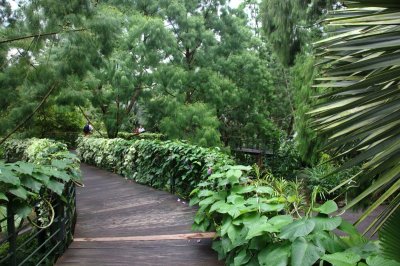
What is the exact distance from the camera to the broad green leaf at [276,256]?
2.10 metres

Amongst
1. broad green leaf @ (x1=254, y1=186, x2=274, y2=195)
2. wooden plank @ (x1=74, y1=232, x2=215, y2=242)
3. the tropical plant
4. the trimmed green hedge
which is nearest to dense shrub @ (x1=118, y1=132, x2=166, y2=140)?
the trimmed green hedge

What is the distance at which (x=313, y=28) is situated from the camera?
6.79 meters

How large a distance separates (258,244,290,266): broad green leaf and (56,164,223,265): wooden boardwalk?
1.07 metres

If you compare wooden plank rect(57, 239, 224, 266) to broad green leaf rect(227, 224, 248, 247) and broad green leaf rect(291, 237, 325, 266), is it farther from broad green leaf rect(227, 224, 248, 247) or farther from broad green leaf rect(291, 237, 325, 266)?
broad green leaf rect(291, 237, 325, 266)

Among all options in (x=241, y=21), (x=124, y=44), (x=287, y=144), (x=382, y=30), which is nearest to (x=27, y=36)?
(x=382, y=30)

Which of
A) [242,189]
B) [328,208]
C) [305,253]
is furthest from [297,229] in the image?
[242,189]

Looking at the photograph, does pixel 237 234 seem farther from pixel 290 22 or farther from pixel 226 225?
pixel 290 22

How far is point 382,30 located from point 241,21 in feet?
37.4

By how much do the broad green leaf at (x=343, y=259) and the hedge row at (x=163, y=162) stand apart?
8.66 ft

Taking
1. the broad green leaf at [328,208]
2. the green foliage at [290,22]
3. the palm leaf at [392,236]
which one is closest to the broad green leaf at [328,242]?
the broad green leaf at [328,208]

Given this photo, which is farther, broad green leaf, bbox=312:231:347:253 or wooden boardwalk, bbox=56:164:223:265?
wooden boardwalk, bbox=56:164:223:265

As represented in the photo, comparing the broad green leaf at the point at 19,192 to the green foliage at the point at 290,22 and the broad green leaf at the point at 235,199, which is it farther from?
A: the green foliage at the point at 290,22

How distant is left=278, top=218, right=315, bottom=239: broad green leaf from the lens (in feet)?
6.81

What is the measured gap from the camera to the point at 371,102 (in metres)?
1.73
